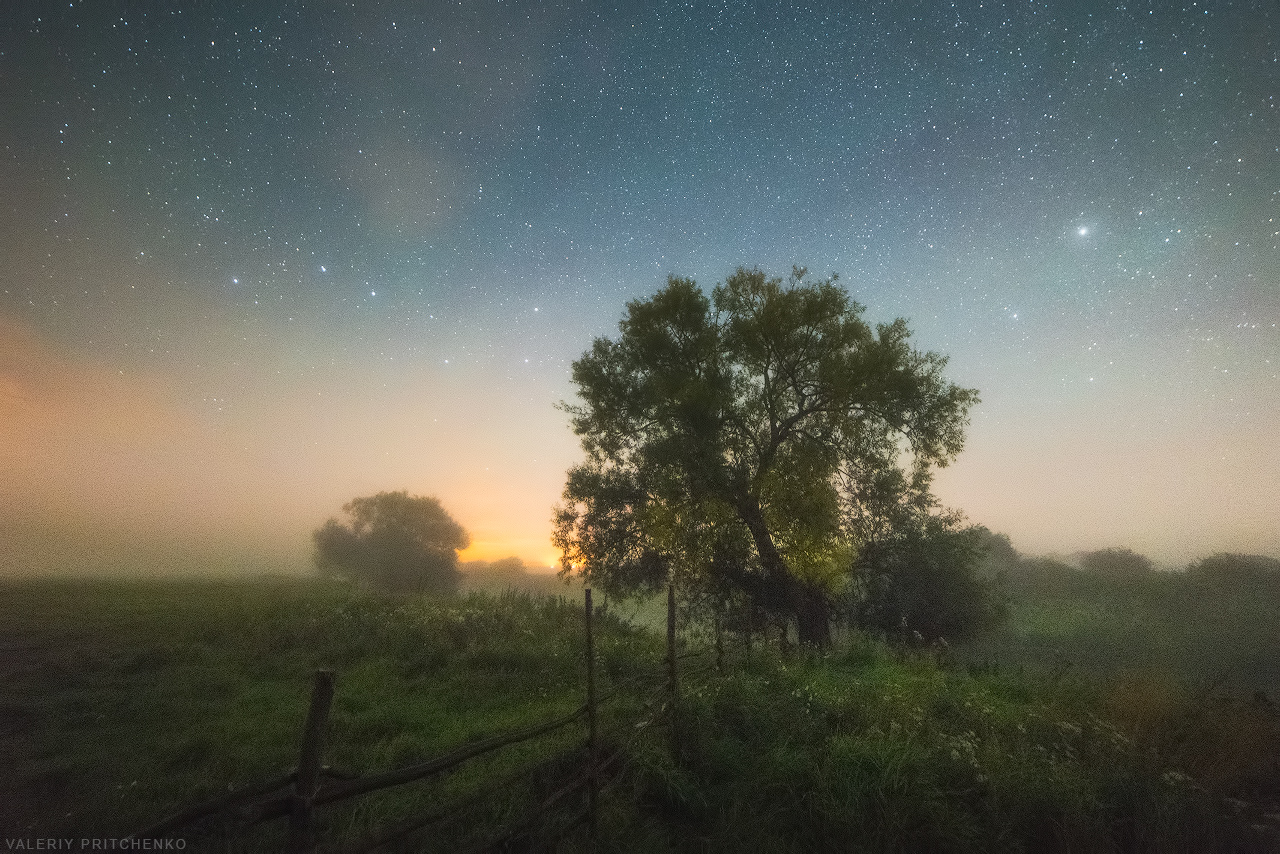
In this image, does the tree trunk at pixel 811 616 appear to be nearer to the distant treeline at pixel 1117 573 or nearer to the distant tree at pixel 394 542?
the distant treeline at pixel 1117 573

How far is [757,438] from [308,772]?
14.7 metres

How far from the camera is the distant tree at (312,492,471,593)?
5509 cm

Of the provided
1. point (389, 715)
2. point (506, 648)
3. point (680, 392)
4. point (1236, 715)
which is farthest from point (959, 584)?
point (389, 715)

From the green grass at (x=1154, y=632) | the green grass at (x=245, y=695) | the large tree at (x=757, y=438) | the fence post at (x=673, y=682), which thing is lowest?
the green grass at (x=1154, y=632)

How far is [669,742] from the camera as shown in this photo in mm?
6449

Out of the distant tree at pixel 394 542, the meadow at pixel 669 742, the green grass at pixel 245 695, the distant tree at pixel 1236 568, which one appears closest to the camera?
the meadow at pixel 669 742

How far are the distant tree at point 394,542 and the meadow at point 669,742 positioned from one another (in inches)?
1693

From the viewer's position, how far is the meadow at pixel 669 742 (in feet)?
16.2

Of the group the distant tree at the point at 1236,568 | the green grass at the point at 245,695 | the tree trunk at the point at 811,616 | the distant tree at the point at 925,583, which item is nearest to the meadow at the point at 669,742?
the green grass at the point at 245,695

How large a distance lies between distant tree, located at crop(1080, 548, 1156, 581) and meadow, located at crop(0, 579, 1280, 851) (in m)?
26.4

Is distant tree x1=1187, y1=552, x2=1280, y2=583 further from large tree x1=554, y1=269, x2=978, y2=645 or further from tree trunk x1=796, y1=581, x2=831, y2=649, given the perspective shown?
tree trunk x1=796, y1=581, x2=831, y2=649

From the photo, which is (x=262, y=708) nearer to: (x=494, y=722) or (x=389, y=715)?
(x=389, y=715)

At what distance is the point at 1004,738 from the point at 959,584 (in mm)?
11252

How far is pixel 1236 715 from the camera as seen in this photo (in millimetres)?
8102
